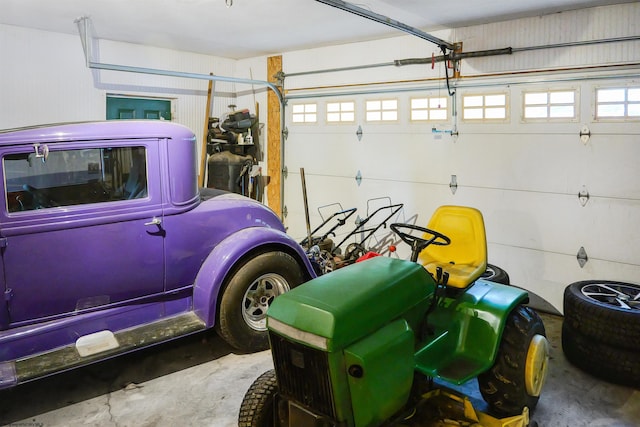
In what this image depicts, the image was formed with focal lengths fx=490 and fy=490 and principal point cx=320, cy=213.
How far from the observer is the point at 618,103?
4070 millimetres

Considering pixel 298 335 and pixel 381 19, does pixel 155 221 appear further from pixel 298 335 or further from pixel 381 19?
pixel 381 19

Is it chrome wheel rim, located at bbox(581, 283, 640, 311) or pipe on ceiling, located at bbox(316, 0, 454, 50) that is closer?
chrome wheel rim, located at bbox(581, 283, 640, 311)

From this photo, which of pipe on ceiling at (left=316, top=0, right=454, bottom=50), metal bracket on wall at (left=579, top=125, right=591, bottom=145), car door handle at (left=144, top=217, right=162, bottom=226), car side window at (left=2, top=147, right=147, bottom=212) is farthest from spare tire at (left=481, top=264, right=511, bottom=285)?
car side window at (left=2, top=147, right=147, bottom=212)

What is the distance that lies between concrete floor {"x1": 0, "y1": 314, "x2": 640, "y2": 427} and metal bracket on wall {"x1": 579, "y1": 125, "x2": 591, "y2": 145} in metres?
1.83

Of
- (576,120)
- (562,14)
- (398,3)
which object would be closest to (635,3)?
(562,14)

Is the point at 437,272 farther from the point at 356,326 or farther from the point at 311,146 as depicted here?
the point at 311,146

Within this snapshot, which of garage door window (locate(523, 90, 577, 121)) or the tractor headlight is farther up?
garage door window (locate(523, 90, 577, 121))

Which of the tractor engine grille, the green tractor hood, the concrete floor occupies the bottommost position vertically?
the concrete floor

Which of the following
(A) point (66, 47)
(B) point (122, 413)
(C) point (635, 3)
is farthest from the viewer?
(A) point (66, 47)

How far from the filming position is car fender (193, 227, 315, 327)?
11.2 ft

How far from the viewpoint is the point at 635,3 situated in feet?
13.0

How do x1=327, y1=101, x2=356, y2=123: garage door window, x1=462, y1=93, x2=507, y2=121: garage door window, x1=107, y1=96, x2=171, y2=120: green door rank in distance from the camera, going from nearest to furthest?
x1=462, y1=93, x2=507, y2=121: garage door window → x1=327, y1=101, x2=356, y2=123: garage door window → x1=107, y1=96, x2=171, y2=120: green door

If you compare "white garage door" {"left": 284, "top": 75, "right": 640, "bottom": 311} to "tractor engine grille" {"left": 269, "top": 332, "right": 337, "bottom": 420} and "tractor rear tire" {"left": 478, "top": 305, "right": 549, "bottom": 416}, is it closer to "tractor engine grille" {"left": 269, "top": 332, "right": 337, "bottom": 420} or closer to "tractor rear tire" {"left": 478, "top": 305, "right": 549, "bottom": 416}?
"tractor rear tire" {"left": 478, "top": 305, "right": 549, "bottom": 416}

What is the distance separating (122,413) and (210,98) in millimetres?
5171
